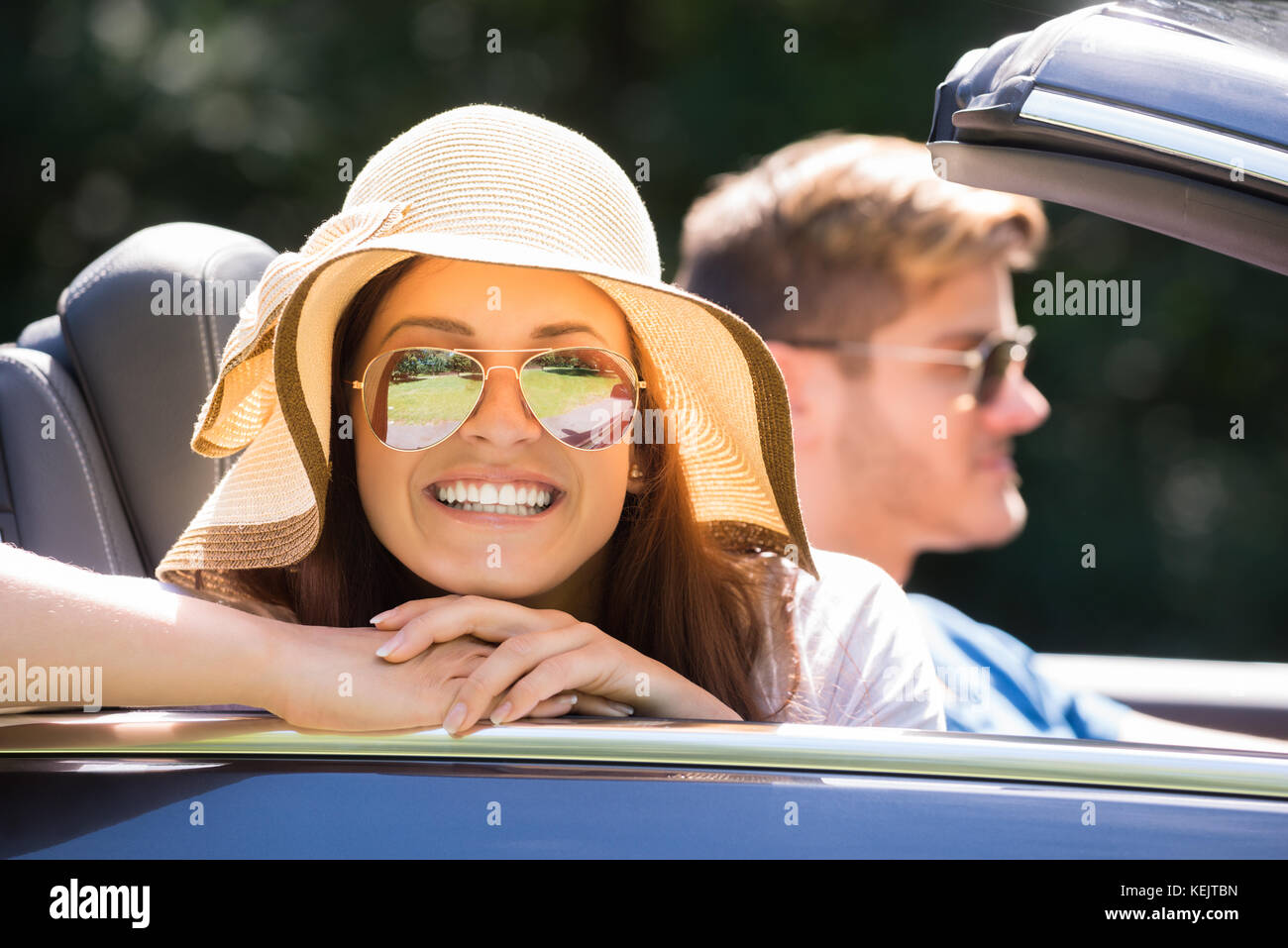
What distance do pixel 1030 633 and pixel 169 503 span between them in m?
5.21

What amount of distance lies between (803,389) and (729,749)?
189 centimetres

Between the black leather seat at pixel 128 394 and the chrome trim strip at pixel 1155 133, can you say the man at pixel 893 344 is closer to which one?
the black leather seat at pixel 128 394

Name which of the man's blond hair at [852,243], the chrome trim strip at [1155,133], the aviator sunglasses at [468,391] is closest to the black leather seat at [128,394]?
the aviator sunglasses at [468,391]

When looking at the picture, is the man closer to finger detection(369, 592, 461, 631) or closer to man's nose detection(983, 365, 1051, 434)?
man's nose detection(983, 365, 1051, 434)

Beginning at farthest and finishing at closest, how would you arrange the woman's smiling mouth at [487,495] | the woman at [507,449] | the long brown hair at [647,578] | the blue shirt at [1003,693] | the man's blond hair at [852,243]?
the man's blond hair at [852,243], the blue shirt at [1003,693], the long brown hair at [647,578], the woman's smiling mouth at [487,495], the woman at [507,449]

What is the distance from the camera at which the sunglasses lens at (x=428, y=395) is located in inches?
64.7

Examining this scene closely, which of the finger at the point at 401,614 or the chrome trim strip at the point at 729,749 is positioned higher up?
the finger at the point at 401,614

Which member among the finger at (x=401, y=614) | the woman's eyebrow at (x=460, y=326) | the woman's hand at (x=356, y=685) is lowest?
the woman's hand at (x=356, y=685)

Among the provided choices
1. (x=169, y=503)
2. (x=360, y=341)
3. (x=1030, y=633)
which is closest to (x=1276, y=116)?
(x=360, y=341)

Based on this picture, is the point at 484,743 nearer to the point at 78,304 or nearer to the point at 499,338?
the point at 499,338

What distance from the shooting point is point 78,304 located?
220cm

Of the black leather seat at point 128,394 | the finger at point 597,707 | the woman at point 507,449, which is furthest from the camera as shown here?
the black leather seat at point 128,394

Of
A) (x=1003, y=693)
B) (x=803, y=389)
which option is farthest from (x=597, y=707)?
(x=803, y=389)

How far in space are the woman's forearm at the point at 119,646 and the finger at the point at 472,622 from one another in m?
0.15
